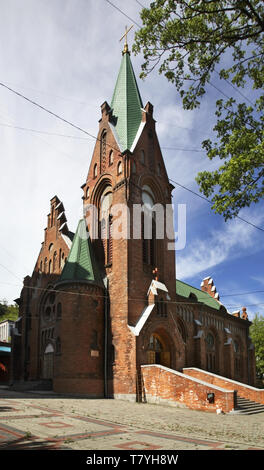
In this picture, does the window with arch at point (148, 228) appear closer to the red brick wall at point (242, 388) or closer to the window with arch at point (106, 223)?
the window with arch at point (106, 223)

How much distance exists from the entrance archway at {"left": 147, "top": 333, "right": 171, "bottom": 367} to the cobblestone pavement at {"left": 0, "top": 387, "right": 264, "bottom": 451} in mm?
8413

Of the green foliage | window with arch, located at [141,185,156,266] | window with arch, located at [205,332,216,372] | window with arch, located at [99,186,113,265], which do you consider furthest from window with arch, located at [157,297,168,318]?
the green foliage

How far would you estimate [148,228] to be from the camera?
87.1 feet

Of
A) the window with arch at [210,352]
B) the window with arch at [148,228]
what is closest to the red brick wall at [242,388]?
the window with arch at [148,228]

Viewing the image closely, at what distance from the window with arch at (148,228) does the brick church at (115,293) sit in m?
0.10

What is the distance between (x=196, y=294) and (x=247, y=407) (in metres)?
19.3

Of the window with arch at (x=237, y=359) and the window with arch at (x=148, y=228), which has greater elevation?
the window with arch at (x=148, y=228)

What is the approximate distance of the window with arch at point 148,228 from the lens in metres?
26.0

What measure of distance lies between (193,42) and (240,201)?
5120mm

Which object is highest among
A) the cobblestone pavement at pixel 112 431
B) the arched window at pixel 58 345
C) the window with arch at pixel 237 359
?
the arched window at pixel 58 345

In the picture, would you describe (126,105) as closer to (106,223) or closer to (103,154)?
(103,154)

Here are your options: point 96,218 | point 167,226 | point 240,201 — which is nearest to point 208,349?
point 167,226

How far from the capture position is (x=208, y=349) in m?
33.4
